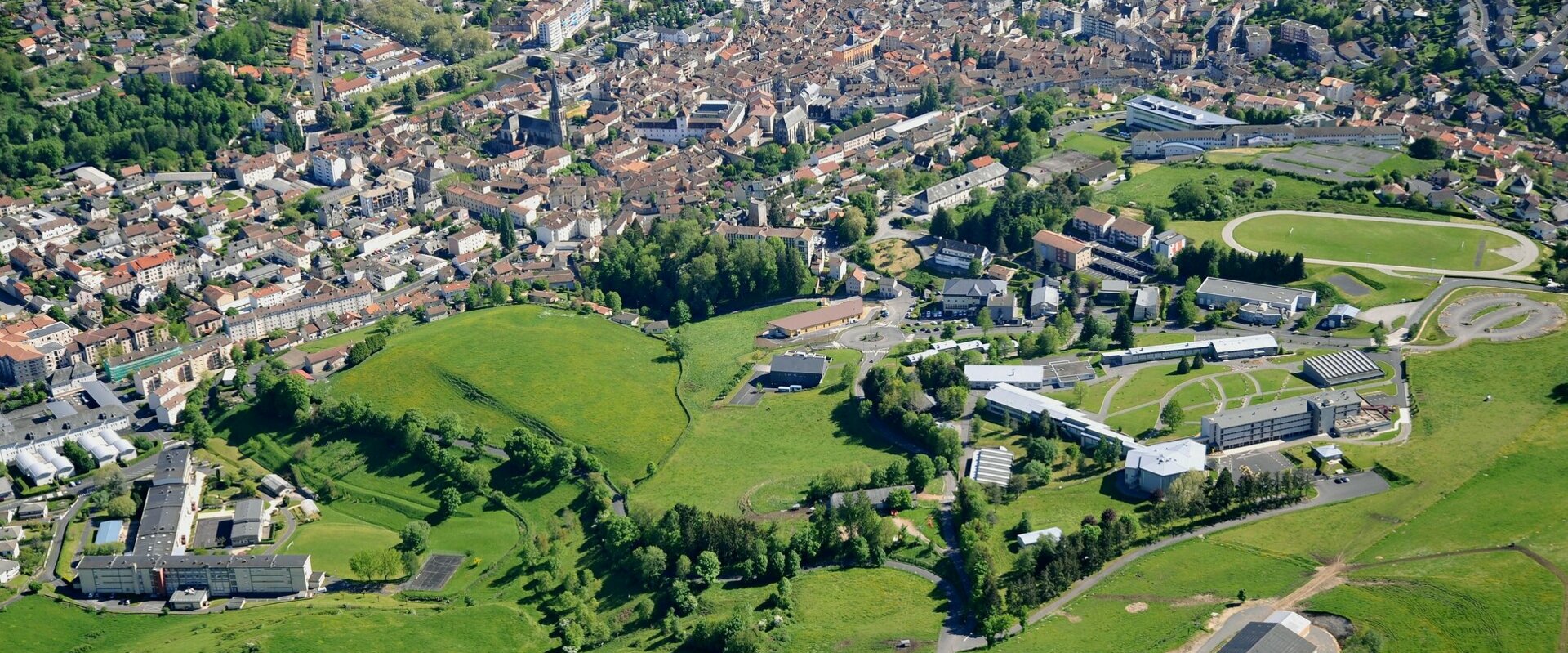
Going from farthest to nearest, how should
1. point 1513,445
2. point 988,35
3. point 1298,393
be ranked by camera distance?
point 988,35 < point 1298,393 < point 1513,445

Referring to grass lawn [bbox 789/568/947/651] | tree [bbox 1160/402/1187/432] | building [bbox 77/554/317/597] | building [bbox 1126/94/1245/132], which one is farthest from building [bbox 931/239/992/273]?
building [bbox 77/554/317/597]

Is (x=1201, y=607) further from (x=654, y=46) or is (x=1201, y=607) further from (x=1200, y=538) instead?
(x=654, y=46)

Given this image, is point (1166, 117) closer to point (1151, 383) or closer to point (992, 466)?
point (1151, 383)

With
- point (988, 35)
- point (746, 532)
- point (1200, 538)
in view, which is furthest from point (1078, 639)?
point (988, 35)

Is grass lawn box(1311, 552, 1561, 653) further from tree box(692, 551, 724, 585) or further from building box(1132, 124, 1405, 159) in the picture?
building box(1132, 124, 1405, 159)

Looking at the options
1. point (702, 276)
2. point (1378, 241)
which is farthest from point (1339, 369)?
point (702, 276)
